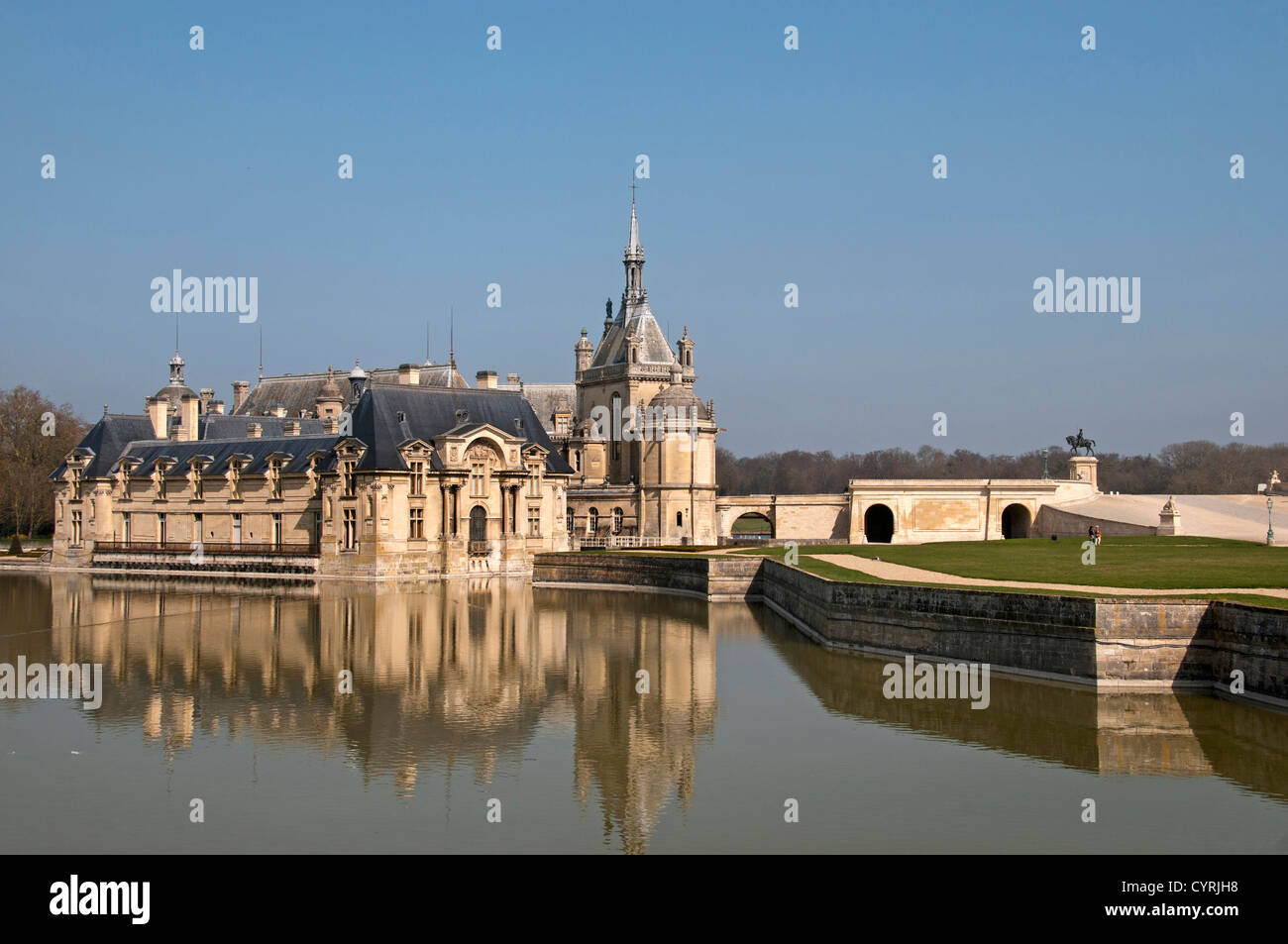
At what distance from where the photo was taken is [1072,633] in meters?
28.0

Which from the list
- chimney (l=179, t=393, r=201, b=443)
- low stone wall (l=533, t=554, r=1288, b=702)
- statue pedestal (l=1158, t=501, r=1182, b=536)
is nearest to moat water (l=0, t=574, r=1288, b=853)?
low stone wall (l=533, t=554, r=1288, b=702)

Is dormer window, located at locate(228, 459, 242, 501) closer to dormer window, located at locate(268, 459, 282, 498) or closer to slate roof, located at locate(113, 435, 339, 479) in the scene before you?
slate roof, located at locate(113, 435, 339, 479)

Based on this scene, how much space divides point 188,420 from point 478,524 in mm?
19382

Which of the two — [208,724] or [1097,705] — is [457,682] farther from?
[1097,705]

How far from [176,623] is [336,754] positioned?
68.9 feet

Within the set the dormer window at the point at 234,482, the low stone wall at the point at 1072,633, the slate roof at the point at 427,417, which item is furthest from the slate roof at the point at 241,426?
the low stone wall at the point at 1072,633

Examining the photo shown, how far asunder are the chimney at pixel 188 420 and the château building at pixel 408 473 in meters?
0.08

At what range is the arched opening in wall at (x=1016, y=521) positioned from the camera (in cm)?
7375

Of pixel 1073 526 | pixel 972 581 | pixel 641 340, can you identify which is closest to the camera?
pixel 972 581

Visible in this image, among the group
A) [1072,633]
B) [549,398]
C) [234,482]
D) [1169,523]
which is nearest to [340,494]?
[234,482]

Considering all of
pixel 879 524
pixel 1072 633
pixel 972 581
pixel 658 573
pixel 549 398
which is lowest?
pixel 658 573

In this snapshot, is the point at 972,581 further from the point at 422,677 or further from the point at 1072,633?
the point at 422,677
